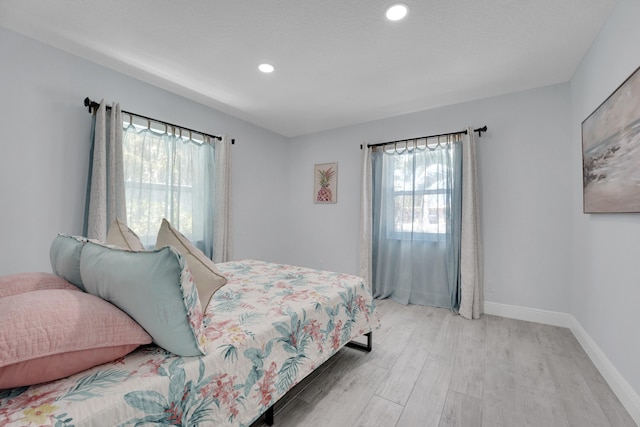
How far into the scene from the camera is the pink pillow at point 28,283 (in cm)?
121

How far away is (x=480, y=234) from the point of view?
3125 mm

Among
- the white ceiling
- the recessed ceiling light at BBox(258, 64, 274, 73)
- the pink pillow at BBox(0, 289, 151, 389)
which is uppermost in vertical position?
the recessed ceiling light at BBox(258, 64, 274, 73)

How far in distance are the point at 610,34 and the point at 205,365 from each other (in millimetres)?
3116

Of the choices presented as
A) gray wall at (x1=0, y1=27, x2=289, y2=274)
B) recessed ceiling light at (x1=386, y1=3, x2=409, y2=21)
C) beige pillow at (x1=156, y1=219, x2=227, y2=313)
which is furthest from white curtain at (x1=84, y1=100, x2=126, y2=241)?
recessed ceiling light at (x1=386, y1=3, x2=409, y2=21)

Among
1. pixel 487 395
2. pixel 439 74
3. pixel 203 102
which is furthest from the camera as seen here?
pixel 203 102

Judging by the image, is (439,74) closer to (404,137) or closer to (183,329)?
(404,137)

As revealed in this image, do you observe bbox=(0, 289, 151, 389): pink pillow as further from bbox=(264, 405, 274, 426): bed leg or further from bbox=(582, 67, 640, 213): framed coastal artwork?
bbox=(582, 67, 640, 213): framed coastal artwork

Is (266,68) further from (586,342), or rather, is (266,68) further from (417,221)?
(586,342)

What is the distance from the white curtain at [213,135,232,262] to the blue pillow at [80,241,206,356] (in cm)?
238

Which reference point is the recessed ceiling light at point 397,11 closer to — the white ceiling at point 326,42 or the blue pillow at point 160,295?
the white ceiling at point 326,42

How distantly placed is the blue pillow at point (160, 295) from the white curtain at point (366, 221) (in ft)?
9.66

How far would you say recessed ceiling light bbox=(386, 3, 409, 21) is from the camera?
71.0 inches

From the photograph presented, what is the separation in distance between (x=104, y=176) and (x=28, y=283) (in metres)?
1.49

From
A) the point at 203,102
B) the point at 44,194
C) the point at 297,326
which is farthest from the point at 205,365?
the point at 203,102
